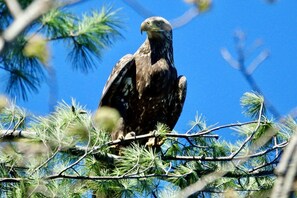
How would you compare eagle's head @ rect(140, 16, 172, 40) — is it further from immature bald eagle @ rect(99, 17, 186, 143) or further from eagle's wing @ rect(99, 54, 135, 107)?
eagle's wing @ rect(99, 54, 135, 107)

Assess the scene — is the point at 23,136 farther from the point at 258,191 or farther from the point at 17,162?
the point at 258,191

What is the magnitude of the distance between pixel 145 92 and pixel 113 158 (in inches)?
53.0

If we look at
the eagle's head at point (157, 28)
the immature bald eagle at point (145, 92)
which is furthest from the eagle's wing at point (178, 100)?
the eagle's head at point (157, 28)

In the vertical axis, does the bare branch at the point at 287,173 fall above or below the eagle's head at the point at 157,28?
below

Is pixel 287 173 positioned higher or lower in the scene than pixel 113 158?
lower

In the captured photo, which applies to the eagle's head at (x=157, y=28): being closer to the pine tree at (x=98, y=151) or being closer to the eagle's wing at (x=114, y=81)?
the eagle's wing at (x=114, y=81)

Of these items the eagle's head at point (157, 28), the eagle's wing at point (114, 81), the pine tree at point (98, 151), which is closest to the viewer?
the pine tree at point (98, 151)

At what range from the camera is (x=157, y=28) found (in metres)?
5.64

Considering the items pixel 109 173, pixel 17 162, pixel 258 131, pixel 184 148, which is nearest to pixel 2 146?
pixel 17 162

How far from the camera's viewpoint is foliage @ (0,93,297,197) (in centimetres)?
380

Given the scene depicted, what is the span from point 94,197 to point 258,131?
97 cm

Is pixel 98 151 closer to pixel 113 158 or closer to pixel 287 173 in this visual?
pixel 113 158

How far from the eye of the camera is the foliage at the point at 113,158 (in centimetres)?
380

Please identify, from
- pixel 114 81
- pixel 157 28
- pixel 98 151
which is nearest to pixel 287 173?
pixel 98 151
